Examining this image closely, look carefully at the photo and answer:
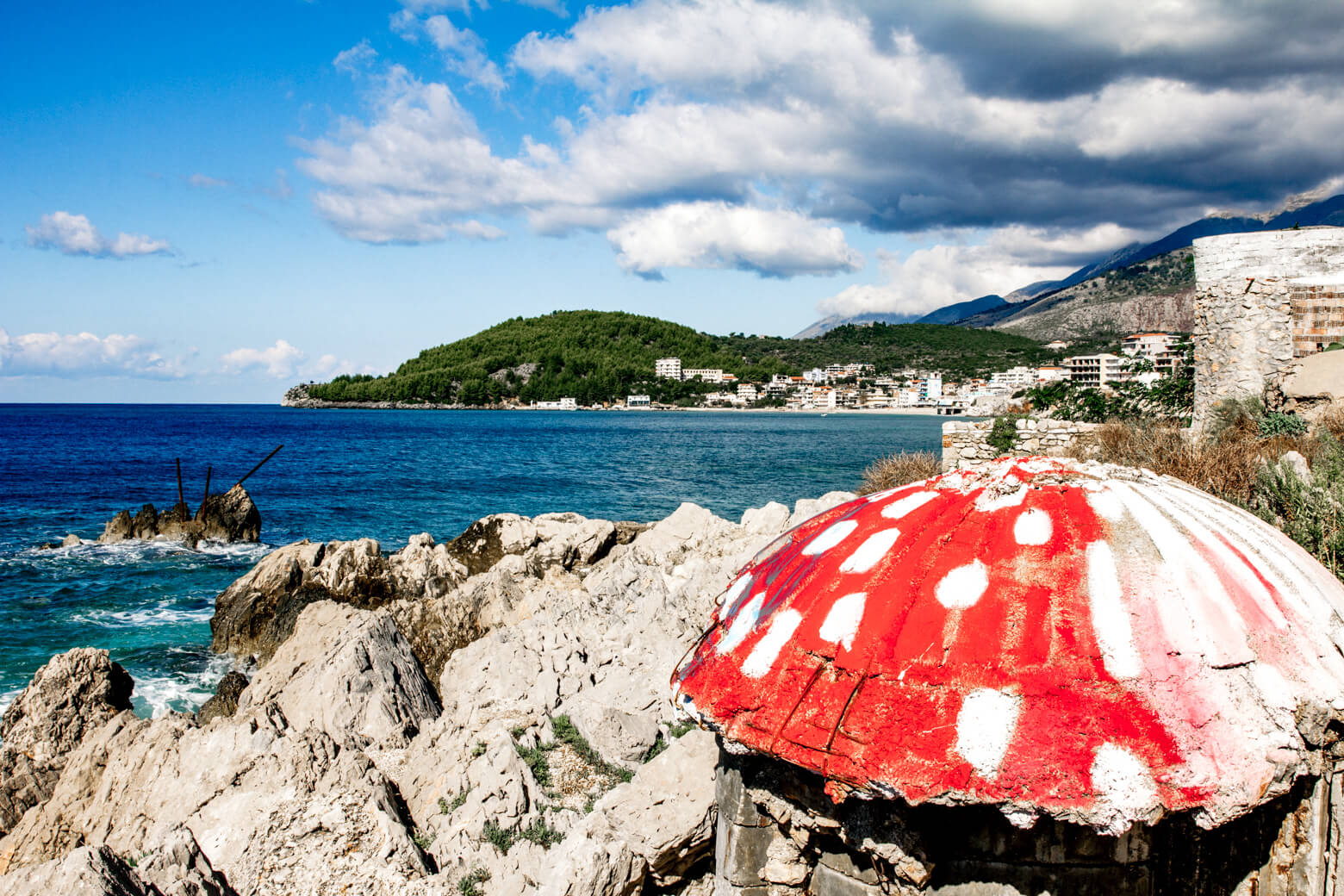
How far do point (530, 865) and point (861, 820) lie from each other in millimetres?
3049

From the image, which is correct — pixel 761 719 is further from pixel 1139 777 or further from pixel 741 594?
pixel 1139 777

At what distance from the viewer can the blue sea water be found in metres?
15.9

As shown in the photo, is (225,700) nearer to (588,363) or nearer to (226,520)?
(226,520)

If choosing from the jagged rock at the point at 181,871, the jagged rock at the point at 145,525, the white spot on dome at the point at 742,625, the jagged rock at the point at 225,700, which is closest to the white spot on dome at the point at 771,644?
the white spot on dome at the point at 742,625

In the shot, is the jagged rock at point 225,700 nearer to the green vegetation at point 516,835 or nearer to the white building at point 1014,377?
the green vegetation at point 516,835

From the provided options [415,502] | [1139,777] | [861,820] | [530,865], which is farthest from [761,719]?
[415,502]

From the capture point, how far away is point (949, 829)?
2895mm

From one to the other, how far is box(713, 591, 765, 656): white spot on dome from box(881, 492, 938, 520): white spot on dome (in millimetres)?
725

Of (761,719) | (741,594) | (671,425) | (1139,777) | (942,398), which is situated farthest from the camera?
(942,398)

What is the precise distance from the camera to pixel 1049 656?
110 inches

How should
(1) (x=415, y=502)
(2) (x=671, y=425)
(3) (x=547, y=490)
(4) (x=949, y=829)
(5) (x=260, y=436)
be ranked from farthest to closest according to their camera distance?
(2) (x=671, y=425), (5) (x=260, y=436), (3) (x=547, y=490), (1) (x=415, y=502), (4) (x=949, y=829)

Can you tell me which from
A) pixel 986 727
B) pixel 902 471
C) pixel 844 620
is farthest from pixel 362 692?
pixel 902 471

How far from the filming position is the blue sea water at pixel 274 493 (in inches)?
626

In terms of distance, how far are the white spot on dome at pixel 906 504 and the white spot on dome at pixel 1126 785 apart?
1.31m
